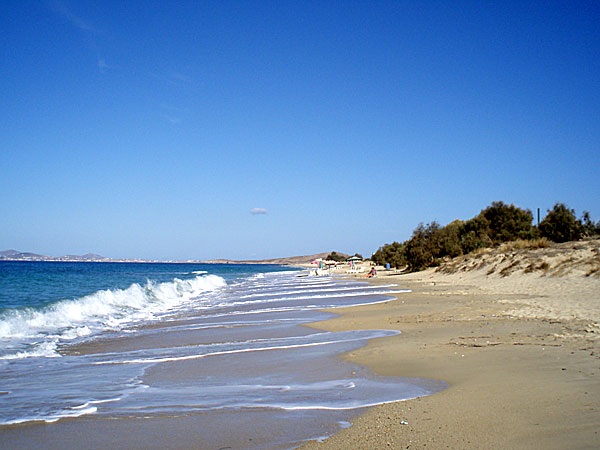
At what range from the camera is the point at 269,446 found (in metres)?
4.49

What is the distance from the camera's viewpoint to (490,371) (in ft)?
21.9

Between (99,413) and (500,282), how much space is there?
76.7 ft

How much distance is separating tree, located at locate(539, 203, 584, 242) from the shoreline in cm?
3046

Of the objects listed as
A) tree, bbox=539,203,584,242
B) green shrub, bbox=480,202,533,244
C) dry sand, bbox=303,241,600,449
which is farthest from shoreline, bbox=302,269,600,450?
green shrub, bbox=480,202,533,244

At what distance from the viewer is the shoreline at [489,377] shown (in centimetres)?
430

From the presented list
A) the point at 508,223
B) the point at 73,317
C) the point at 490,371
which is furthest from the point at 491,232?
the point at 490,371

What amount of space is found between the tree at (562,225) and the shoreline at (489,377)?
3046 cm

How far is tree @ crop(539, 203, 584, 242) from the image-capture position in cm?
4009

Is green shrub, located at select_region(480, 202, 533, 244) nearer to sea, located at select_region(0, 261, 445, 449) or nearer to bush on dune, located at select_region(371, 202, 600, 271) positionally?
bush on dune, located at select_region(371, 202, 600, 271)

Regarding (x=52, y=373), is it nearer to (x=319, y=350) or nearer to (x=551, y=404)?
(x=319, y=350)

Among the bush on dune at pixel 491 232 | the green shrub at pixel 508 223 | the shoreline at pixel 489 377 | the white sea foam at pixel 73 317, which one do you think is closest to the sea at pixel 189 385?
the white sea foam at pixel 73 317

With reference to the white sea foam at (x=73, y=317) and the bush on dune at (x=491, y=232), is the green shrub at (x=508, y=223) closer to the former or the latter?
the bush on dune at (x=491, y=232)

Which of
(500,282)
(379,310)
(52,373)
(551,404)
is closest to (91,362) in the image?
(52,373)

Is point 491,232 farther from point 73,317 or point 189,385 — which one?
point 189,385
